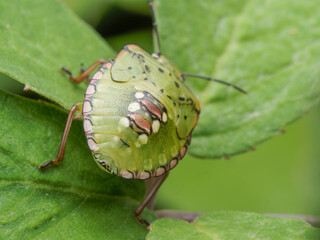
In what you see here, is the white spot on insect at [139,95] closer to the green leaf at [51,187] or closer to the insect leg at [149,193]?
the green leaf at [51,187]

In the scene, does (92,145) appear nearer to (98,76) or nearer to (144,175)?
(144,175)

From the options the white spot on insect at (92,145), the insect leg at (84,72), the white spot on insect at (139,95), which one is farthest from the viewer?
the insect leg at (84,72)

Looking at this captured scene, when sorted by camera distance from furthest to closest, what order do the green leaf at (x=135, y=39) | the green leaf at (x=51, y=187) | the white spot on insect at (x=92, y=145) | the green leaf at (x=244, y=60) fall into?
the green leaf at (x=135, y=39) → the green leaf at (x=244, y=60) → the white spot on insect at (x=92, y=145) → the green leaf at (x=51, y=187)

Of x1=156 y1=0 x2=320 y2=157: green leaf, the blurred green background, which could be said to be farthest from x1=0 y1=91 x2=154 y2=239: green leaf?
the blurred green background

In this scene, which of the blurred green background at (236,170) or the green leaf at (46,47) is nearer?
the green leaf at (46,47)

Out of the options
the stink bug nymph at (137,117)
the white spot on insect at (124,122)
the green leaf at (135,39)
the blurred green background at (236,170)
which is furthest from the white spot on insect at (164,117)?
the green leaf at (135,39)
